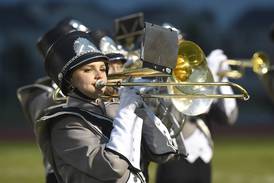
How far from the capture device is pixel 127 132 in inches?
144

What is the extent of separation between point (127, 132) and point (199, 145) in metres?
2.45

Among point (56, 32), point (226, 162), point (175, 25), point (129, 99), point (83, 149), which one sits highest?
→ point (175, 25)

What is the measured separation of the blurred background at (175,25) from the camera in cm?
1739

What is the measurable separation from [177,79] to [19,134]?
1349 centimetres

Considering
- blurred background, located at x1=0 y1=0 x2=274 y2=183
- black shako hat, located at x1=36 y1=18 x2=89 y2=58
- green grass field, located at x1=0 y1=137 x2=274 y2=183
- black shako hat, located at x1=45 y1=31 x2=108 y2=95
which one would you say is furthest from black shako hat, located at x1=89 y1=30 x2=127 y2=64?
blurred background, located at x1=0 y1=0 x2=274 y2=183

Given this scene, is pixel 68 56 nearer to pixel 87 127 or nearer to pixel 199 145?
pixel 87 127

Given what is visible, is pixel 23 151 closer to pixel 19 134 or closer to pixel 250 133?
pixel 19 134

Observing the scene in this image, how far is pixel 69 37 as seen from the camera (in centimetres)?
393

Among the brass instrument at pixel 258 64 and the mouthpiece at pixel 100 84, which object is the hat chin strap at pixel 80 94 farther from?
the brass instrument at pixel 258 64

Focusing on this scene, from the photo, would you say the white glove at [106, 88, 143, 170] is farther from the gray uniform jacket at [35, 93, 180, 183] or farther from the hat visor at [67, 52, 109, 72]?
the hat visor at [67, 52, 109, 72]

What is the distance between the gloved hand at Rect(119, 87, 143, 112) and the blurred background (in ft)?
37.6

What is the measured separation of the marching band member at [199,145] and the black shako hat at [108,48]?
1045 millimetres

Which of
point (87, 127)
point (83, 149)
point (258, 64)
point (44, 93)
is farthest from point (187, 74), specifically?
point (258, 64)

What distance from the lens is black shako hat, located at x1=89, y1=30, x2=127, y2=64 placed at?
16.0 feet
